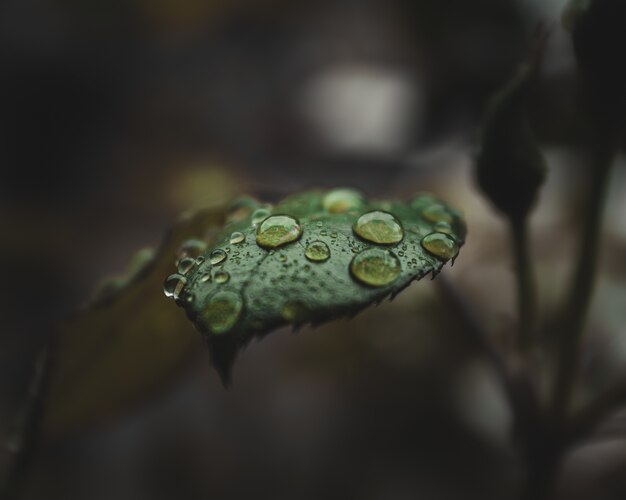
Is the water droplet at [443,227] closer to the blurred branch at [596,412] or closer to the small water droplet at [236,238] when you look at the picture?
the small water droplet at [236,238]

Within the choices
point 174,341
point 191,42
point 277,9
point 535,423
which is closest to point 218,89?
point 191,42

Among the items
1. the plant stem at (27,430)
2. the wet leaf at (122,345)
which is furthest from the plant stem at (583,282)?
the plant stem at (27,430)

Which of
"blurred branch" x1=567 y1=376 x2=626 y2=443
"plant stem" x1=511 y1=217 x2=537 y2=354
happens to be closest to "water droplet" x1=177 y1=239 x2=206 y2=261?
"plant stem" x1=511 y1=217 x2=537 y2=354

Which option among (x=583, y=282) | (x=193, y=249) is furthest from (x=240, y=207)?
(x=583, y=282)

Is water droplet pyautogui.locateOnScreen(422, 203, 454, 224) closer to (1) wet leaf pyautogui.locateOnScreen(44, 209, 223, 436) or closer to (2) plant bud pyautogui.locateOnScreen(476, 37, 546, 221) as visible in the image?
(2) plant bud pyautogui.locateOnScreen(476, 37, 546, 221)

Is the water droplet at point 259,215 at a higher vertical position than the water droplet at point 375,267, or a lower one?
higher
